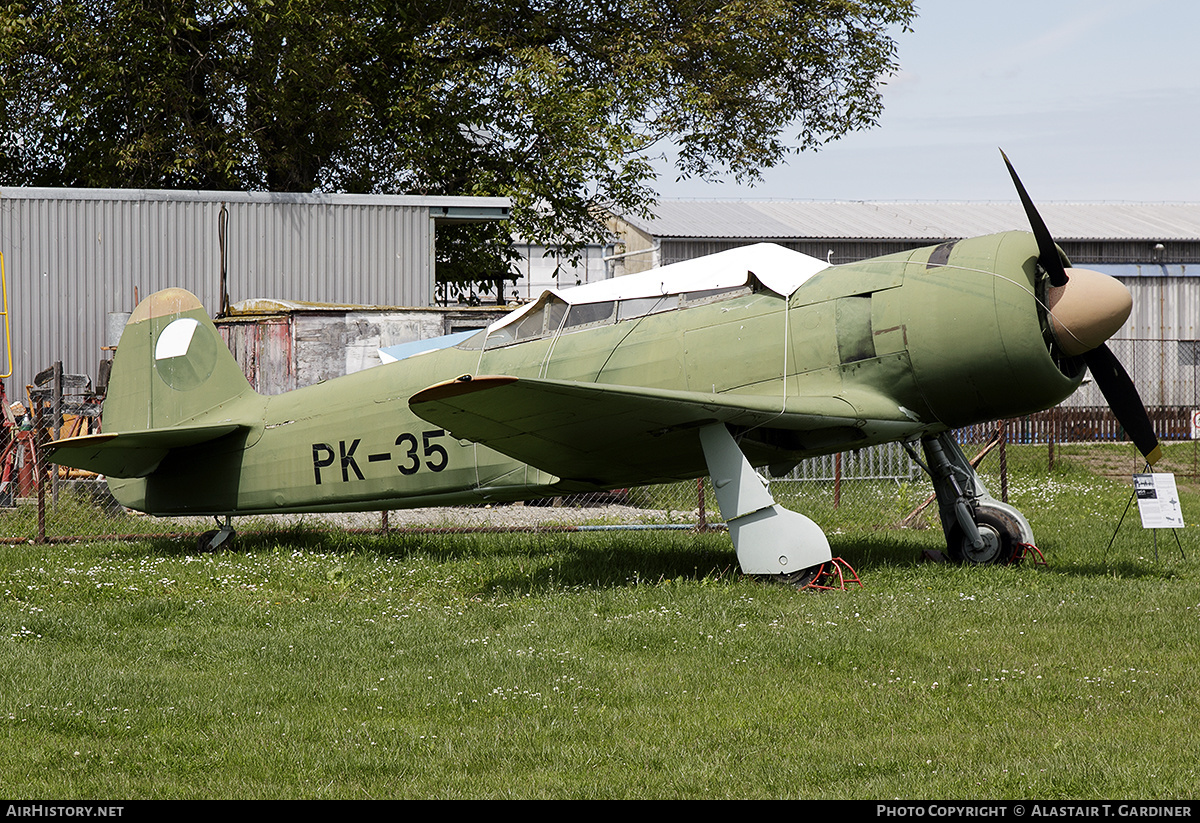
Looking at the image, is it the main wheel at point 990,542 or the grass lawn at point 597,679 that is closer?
the grass lawn at point 597,679

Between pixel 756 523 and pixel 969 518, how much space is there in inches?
85.7

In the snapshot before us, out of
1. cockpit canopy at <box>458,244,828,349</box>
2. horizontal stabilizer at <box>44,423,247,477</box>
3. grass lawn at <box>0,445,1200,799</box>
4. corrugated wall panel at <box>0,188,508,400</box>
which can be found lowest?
grass lawn at <box>0,445,1200,799</box>

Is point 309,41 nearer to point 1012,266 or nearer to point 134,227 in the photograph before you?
point 134,227

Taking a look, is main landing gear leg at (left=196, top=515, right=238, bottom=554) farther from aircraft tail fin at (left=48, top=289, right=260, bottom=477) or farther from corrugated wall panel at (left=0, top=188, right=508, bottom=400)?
corrugated wall panel at (left=0, top=188, right=508, bottom=400)

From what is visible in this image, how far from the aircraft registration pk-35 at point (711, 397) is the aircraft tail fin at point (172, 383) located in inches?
3.3

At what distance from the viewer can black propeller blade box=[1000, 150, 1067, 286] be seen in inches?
293

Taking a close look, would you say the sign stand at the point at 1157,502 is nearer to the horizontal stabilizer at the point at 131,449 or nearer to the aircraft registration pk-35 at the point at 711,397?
the aircraft registration pk-35 at the point at 711,397

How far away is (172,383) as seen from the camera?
10.6 metres

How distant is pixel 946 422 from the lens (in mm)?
7984

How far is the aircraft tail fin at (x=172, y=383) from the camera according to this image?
1025 centimetres

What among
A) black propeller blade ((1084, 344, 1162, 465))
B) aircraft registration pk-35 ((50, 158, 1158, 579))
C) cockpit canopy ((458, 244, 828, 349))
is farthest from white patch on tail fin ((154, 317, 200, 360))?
black propeller blade ((1084, 344, 1162, 465))

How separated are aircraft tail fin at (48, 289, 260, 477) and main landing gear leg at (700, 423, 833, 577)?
469 centimetres

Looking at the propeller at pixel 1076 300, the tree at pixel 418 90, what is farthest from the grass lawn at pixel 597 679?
the tree at pixel 418 90
